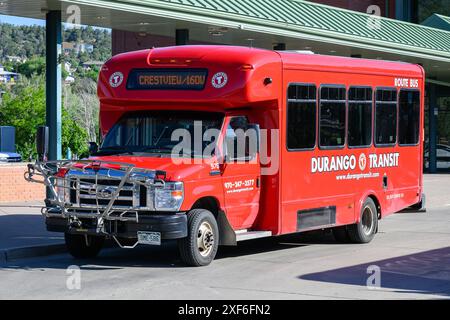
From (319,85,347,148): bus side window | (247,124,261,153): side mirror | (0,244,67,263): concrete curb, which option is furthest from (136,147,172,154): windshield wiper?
(319,85,347,148): bus side window

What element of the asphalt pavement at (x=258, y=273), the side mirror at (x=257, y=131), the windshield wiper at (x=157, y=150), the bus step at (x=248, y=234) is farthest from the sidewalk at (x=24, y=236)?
the side mirror at (x=257, y=131)

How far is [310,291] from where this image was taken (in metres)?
11.1

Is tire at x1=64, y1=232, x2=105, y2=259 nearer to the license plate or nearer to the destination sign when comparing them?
the license plate

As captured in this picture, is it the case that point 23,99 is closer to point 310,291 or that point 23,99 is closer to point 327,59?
point 327,59

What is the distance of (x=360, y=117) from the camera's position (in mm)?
16234

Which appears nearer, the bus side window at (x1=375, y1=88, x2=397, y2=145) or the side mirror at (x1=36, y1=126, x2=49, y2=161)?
the side mirror at (x1=36, y1=126, x2=49, y2=161)

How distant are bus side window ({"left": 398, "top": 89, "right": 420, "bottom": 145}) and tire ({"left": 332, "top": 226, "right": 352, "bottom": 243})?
2314mm

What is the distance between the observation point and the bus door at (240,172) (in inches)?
527

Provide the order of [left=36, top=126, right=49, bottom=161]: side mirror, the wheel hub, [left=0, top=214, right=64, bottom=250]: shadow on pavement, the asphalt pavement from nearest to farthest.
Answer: the asphalt pavement < the wheel hub < [left=36, top=126, right=49, bottom=161]: side mirror < [left=0, top=214, right=64, bottom=250]: shadow on pavement

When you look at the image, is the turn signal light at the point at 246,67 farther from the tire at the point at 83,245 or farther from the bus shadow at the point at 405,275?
the tire at the point at 83,245

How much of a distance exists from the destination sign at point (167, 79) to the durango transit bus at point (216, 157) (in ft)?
0.05

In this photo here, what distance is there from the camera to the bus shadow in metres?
11.4

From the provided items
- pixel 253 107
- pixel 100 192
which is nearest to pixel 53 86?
pixel 253 107

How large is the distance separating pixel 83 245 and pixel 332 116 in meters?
4.58
